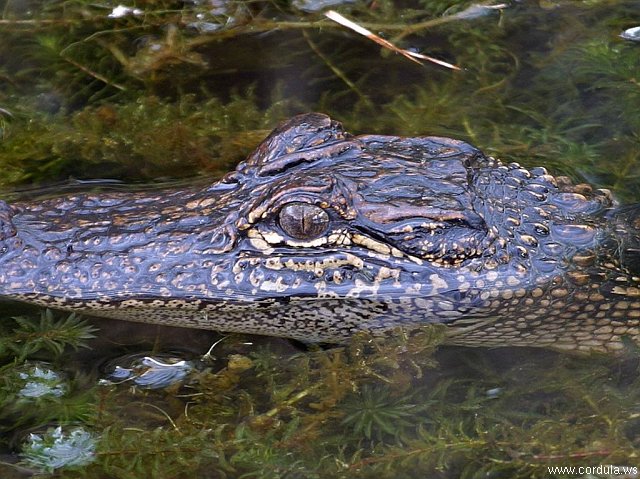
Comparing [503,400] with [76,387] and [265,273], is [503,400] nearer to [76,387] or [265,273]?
[265,273]

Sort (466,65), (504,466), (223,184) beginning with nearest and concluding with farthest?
(504,466) < (223,184) < (466,65)

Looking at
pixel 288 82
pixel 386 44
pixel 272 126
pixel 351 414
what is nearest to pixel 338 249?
pixel 351 414

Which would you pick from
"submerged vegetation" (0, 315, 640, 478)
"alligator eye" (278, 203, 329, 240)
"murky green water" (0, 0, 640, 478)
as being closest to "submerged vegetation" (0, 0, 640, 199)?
"murky green water" (0, 0, 640, 478)

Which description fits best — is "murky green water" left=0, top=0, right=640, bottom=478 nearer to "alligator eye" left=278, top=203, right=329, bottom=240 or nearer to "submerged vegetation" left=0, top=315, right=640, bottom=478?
"submerged vegetation" left=0, top=315, right=640, bottom=478

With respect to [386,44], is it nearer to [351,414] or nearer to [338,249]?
[338,249]

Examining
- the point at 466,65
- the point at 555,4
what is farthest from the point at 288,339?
the point at 555,4

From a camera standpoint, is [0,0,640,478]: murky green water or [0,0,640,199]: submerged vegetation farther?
[0,0,640,199]: submerged vegetation
